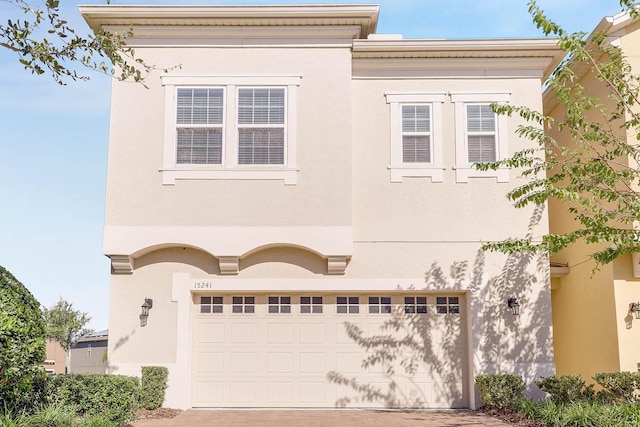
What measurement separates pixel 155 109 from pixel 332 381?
6.40 meters

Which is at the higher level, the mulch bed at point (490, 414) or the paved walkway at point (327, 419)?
the mulch bed at point (490, 414)

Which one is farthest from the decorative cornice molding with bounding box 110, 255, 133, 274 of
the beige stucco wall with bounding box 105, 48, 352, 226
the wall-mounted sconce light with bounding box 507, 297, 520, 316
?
the wall-mounted sconce light with bounding box 507, 297, 520, 316

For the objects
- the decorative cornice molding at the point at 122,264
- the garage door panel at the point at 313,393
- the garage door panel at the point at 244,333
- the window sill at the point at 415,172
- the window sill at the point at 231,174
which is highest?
the window sill at the point at 415,172

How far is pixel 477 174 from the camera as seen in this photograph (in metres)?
14.6

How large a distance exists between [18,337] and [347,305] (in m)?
7.05

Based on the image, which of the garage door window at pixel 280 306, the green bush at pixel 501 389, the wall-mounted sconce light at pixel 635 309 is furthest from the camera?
the garage door window at pixel 280 306

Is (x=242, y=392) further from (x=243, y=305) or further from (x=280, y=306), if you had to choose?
(x=280, y=306)

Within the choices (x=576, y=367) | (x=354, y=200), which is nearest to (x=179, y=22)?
(x=354, y=200)

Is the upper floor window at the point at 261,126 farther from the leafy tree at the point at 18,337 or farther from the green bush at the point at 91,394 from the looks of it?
the leafy tree at the point at 18,337

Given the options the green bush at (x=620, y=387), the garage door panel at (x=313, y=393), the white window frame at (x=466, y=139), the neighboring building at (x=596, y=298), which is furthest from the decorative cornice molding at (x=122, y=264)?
the green bush at (x=620, y=387)

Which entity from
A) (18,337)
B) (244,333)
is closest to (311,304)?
(244,333)

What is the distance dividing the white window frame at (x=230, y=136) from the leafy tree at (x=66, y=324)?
20182 millimetres

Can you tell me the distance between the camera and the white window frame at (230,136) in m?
14.2

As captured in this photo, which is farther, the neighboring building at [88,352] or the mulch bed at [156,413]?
the neighboring building at [88,352]
